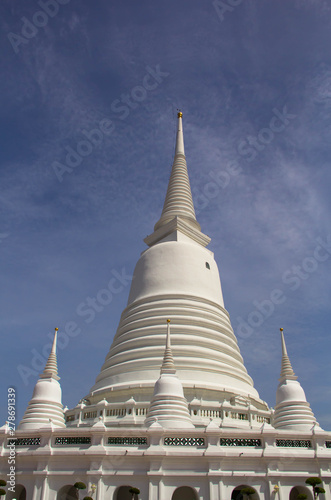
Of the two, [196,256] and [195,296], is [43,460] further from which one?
[196,256]

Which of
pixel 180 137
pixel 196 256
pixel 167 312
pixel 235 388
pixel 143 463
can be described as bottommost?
pixel 143 463

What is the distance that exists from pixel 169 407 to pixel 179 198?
74.9 ft

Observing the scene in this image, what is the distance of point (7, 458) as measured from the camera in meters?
18.0

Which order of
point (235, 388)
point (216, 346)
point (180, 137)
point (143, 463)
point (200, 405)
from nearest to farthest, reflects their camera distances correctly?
1. point (143, 463)
2. point (200, 405)
3. point (235, 388)
4. point (216, 346)
5. point (180, 137)

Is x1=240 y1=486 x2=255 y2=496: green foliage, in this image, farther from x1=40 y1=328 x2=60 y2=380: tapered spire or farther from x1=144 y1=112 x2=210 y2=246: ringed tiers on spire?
x1=144 y1=112 x2=210 y2=246: ringed tiers on spire

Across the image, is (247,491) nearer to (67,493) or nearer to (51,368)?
(67,493)

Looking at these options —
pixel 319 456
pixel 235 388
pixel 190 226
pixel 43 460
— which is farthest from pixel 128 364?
pixel 190 226

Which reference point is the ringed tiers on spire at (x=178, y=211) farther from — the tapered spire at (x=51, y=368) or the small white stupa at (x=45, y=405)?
the small white stupa at (x=45, y=405)

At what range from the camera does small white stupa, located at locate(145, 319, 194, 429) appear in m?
19.4

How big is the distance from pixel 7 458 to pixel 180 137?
35.2m

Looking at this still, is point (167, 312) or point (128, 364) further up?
point (167, 312)

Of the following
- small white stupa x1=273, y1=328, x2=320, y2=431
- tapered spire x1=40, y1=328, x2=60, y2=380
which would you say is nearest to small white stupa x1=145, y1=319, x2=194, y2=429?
small white stupa x1=273, y1=328, x2=320, y2=431

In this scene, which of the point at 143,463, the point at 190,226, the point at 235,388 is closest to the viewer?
the point at 143,463

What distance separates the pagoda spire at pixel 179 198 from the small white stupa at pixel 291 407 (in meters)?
17.1
